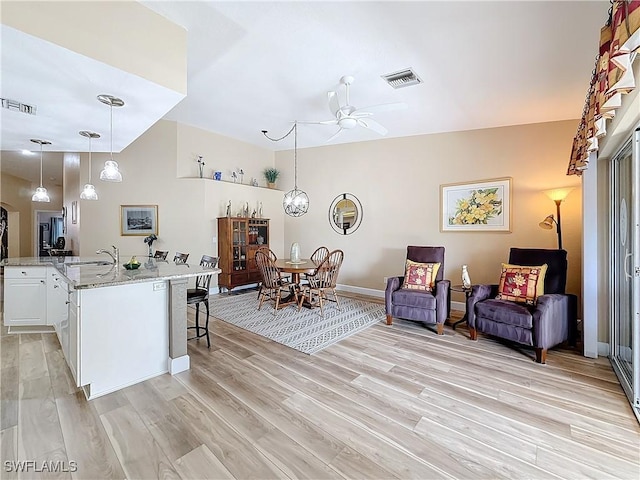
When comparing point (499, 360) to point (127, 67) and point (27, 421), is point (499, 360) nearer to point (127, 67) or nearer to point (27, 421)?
point (27, 421)

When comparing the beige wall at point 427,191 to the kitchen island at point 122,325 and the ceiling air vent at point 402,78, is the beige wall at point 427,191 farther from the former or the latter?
the kitchen island at point 122,325

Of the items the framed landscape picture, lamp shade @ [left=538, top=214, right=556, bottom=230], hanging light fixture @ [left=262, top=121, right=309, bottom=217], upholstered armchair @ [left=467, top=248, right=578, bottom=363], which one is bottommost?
upholstered armchair @ [left=467, top=248, right=578, bottom=363]

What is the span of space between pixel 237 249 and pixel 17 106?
3.80 m

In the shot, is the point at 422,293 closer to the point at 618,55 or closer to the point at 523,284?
the point at 523,284

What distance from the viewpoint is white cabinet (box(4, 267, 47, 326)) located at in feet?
12.4

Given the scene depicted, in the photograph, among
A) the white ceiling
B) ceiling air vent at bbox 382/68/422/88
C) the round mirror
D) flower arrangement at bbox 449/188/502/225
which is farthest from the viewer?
the round mirror

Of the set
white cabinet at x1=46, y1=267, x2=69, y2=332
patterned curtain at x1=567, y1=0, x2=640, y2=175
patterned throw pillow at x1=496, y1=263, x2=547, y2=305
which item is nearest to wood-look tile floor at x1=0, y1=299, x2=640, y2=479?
white cabinet at x1=46, y1=267, x2=69, y2=332

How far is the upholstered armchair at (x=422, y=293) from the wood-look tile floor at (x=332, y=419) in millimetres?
719

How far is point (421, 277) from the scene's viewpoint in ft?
14.0

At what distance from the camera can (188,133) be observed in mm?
5777

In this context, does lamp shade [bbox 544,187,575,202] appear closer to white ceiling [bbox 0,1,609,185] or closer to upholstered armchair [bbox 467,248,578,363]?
upholstered armchair [bbox 467,248,578,363]

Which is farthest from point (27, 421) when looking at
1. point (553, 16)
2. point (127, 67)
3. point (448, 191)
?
point (448, 191)

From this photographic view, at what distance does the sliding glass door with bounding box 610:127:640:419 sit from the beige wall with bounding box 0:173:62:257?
14.2 m

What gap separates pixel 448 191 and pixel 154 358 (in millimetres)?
4818
